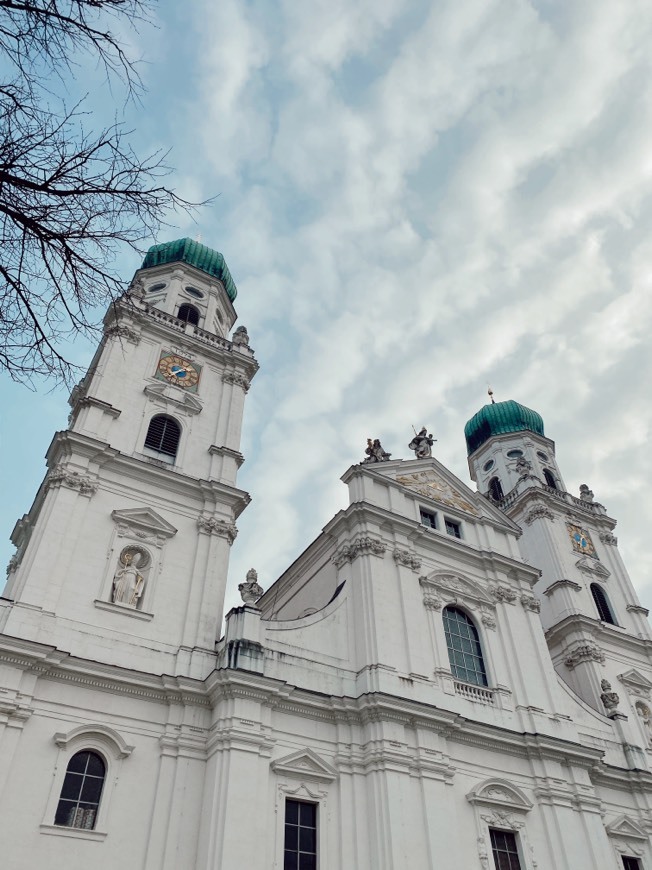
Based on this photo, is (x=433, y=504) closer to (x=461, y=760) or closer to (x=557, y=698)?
(x=557, y=698)

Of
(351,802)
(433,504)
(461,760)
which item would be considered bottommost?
(351,802)

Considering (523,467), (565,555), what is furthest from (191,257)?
(565,555)

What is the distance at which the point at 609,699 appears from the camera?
74.7ft

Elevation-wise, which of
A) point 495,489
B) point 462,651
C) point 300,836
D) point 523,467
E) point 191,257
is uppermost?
point 191,257

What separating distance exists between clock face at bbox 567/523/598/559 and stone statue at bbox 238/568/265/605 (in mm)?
17538

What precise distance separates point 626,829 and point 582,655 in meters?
6.84

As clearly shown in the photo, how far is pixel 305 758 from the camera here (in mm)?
15875

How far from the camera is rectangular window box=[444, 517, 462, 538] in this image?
78.8ft

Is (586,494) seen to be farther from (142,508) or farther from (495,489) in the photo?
(142,508)

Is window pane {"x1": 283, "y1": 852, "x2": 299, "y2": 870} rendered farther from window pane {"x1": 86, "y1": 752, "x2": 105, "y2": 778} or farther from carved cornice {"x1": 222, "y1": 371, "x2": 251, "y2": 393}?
carved cornice {"x1": 222, "y1": 371, "x2": 251, "y2": 393}

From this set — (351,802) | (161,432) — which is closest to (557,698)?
(351,802)

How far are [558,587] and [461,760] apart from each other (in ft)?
39.6

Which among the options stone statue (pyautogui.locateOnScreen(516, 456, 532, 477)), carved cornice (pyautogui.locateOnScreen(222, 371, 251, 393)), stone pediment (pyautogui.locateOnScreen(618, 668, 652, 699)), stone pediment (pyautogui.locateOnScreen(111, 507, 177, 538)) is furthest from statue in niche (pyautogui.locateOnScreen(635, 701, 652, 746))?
carved cornice (pyautogui.locateOnScreen(222, 371, 251, 393))

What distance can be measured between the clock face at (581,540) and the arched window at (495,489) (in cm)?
525
